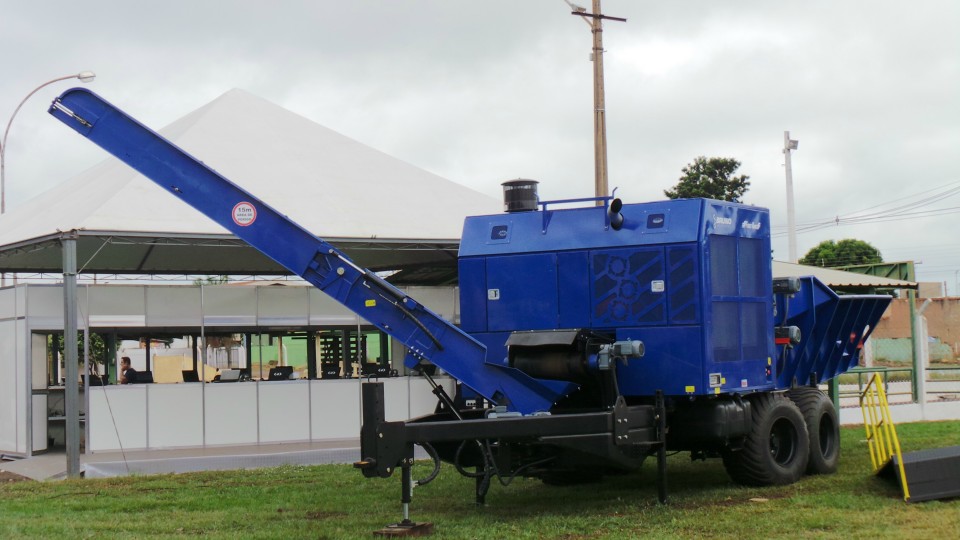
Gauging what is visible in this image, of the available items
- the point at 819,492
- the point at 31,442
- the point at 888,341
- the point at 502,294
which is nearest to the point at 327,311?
the point at 31,442

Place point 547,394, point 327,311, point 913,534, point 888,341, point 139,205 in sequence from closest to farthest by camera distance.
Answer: point 913,534 < point 547,394 < point 139,205 < point 327,311 < point 888,341

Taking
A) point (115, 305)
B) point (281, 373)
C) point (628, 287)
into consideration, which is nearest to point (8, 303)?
point (115, 305)

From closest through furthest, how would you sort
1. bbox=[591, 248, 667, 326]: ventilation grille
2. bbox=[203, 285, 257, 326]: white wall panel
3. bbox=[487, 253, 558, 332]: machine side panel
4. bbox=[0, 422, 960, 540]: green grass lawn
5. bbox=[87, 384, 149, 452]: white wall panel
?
1. bbox=[0, 422, 960, 540]: green grass lawn
2. bbox=[591, 248, 667, 326]: ventilation grille
3. bbox=[487, 253, 558, 332]: machine side panel
4. bbox=[87, 384, 149, 452]: white wall panel
5. bbox=[203, 285, 257, 326]: white wall panel

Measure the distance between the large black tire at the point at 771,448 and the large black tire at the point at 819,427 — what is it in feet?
1.06

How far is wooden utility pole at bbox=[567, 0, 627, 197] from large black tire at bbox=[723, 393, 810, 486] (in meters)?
8.74

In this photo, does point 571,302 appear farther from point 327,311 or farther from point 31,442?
point 31,442

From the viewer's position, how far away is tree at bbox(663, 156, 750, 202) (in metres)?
55.2

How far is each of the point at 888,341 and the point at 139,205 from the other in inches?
937

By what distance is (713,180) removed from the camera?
5562 cm

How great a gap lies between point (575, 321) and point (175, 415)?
9.76 m

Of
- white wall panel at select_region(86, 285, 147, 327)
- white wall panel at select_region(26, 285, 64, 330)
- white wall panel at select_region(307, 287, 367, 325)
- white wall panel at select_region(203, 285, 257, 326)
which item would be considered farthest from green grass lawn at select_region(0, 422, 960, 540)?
white wall panel at select_region(307, 287, 367, 325)

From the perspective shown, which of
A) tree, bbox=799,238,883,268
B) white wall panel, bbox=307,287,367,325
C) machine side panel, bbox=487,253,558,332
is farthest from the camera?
tree, bbox=799,238,883,268

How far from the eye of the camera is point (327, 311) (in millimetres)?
20109

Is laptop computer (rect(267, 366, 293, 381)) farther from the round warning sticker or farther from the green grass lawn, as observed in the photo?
the round warning sticker
